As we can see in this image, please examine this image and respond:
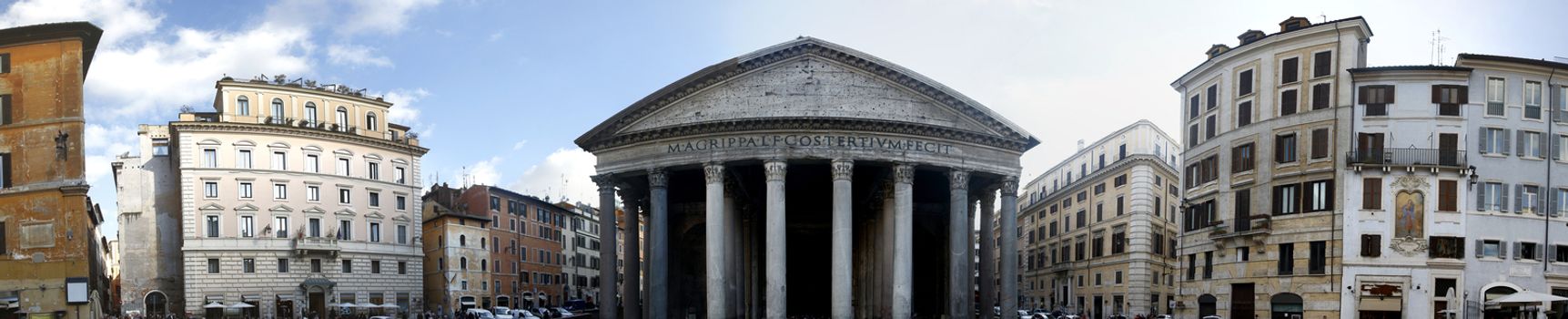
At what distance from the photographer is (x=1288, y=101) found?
120ft

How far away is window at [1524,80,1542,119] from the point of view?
34.7m

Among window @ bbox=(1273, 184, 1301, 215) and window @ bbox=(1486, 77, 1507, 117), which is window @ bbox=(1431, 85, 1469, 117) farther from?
window @ bbox=(1273, 184, 1301, 215)

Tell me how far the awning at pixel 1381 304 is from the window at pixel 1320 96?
6165 mm

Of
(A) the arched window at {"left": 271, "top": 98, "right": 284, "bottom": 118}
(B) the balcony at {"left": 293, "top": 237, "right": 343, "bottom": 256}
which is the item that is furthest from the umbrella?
(A) the arched window at {"left": 271, "top": 98, "right": 284, "bottom": 118}

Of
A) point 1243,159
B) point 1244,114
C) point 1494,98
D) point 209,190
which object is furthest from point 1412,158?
point 209,190

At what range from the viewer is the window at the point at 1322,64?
35.4 m

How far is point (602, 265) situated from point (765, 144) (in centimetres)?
799

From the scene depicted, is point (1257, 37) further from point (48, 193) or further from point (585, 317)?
point (48, 193)

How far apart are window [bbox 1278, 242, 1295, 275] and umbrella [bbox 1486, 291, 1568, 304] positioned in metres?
5.65

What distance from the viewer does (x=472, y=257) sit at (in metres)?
63.5

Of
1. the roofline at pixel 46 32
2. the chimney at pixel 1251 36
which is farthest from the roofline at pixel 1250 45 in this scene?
the roofline at pixel 46 32

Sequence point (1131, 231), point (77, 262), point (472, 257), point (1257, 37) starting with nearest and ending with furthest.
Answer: point (77, 262), point (1257, 37), point (1131, 231), point (472, 257)

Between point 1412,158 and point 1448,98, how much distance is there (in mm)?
2147

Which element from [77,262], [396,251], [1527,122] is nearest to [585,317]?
[396,251]
